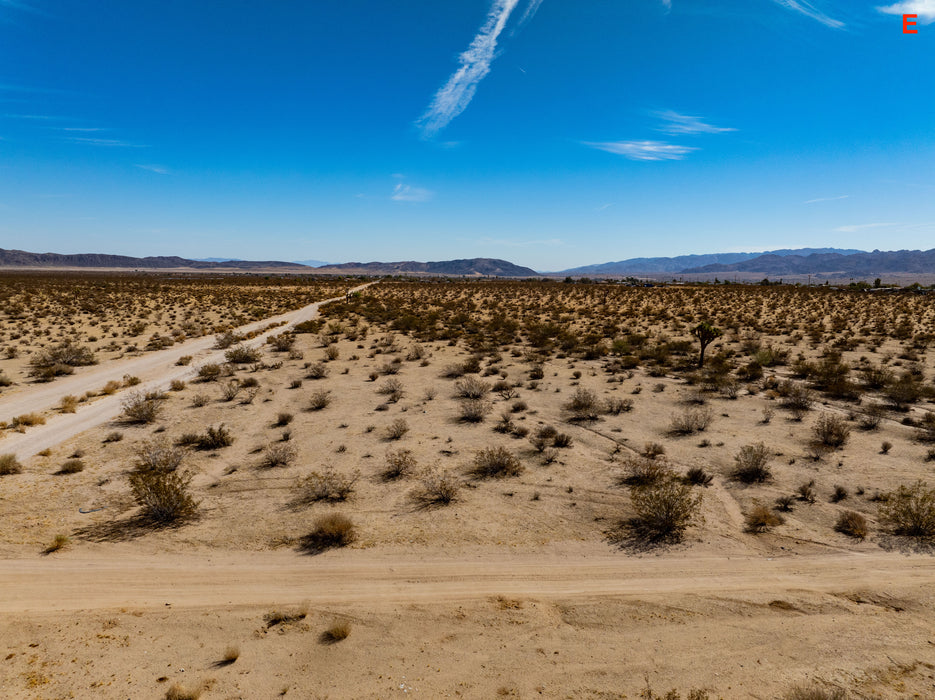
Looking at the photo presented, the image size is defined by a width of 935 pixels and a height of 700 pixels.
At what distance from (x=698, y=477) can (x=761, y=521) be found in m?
1.67

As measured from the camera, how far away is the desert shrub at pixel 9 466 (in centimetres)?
966

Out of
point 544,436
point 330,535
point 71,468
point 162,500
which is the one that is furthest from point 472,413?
point 71,468

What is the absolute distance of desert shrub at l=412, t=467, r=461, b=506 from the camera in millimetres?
8906

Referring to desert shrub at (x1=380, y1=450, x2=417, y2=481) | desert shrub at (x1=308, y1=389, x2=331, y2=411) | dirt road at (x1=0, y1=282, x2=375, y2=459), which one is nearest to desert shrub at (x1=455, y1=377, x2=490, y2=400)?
desert shrub at (x1=308, y1=389, x2=331, y2=411)

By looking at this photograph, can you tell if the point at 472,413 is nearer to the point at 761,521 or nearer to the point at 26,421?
the point at 761,521

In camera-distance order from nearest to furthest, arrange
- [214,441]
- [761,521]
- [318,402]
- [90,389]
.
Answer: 1. [761,521]
2. [214,441]
3. [318,402]
4. [90,389]

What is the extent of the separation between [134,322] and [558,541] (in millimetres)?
39114

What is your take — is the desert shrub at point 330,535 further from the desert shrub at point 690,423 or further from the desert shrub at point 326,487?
the desert shrub at point 690,423

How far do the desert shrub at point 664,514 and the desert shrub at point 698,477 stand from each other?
118 centimetres

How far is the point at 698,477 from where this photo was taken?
9.53 meters

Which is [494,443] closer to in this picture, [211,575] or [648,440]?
[648,440]

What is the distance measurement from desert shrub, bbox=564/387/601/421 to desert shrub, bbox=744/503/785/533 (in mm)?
5736

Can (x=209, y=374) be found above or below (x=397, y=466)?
above

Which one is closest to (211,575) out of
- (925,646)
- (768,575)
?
(768,575)
